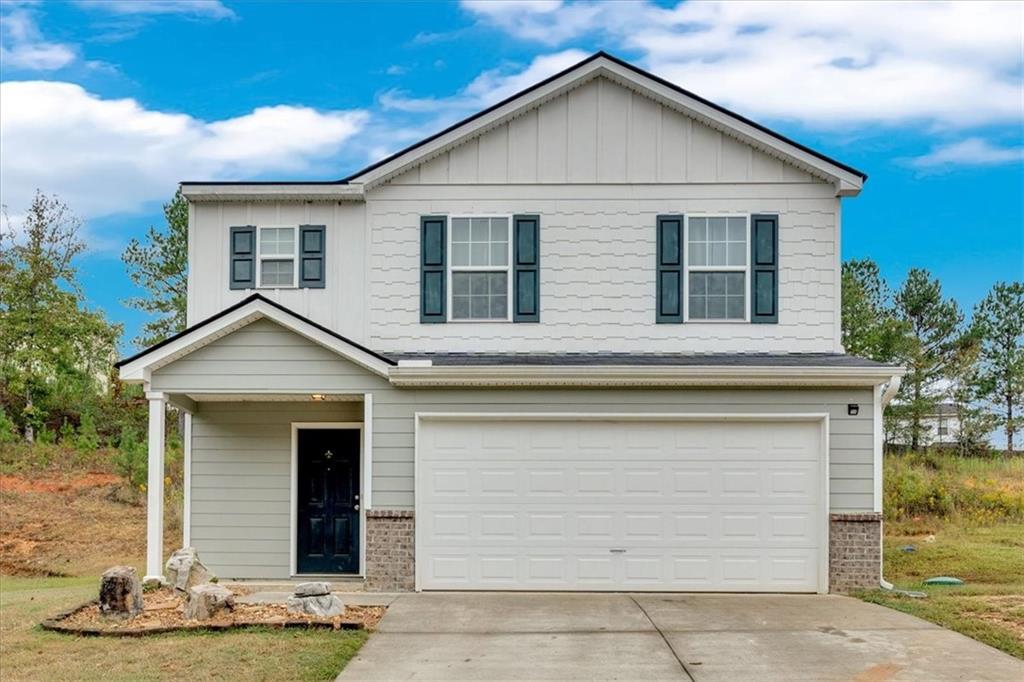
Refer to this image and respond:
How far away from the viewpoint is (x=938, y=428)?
92.8 feet

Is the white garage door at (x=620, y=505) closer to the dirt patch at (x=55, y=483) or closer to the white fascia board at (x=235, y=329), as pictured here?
the white fascia board at (x=235, y=329)

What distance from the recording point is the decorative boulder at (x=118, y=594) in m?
10.4

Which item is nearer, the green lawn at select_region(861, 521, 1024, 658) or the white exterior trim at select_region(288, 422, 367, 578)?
the green lawn at select_region(861, 521, 1024, 658)

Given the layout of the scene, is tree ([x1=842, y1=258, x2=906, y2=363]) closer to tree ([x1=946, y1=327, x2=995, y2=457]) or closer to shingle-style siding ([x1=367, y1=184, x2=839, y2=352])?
tree ([x1=946, y1=327, x2=995, y2=457])

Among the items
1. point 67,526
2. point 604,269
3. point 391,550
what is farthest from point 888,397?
point 67,526

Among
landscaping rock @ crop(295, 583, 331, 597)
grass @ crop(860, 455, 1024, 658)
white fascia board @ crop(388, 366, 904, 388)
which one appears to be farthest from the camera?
white fascia board @ crop(388, 366, 904, 388)

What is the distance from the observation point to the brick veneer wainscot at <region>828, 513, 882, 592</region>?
12.6 m

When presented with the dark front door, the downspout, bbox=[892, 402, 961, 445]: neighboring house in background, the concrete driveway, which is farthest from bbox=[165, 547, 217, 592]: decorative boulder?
bbox=[892, 402, 961, 445]: neighboring house in background

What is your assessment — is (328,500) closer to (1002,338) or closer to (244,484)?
(244,484)

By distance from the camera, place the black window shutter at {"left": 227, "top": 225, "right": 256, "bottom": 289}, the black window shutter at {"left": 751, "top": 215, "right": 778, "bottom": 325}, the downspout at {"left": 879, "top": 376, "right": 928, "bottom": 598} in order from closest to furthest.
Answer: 1. the downspout at {"left": 879, "top": 376, "right": 928, "bottom": 598}
2. the black window shutter at {"left": 751, "top": 215, "right": 778, "bottom": 325}
3. the black window shutter at {"left": 227, "top": 225, "right": 256, "bottom": 289}

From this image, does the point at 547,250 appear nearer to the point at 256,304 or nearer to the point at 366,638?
the point at 256,304

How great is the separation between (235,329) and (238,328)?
0.13 ft

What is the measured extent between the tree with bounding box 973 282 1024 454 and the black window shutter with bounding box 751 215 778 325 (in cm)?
1702

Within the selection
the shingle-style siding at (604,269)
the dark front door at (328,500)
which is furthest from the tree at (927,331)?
the dark front door at (328,500)
